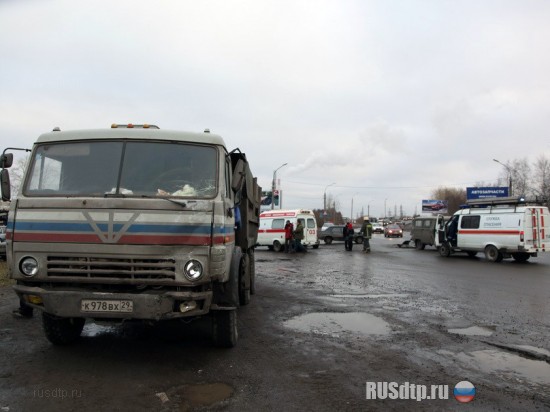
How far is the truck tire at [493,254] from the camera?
65.4ft

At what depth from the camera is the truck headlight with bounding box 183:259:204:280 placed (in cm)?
471

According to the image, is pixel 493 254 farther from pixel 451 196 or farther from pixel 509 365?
pixel 451 196

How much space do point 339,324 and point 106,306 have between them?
3992mm

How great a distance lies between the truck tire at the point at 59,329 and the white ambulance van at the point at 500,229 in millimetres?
18268

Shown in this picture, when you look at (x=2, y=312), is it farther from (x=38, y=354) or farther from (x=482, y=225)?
(x=482, y=225)

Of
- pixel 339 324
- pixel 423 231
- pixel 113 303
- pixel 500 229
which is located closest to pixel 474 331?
pixel 339 324

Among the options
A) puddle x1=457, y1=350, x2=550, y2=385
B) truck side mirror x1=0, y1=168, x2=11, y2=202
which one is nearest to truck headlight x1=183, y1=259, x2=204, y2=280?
truck side mirror x1=0, y1=168, x2=11, y2=202

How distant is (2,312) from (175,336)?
3687 millimetres

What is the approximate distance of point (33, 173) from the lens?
5.22 m

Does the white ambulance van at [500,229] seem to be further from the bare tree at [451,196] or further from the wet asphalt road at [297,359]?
the bare tree at [451,196]

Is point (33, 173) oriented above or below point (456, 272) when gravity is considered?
above

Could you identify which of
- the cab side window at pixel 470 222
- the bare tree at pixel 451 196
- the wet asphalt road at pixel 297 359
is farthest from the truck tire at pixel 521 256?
the bare tree at pixel 451 196

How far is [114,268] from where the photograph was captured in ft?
15.6

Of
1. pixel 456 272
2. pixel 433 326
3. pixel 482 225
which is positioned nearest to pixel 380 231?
pixel 482 225
